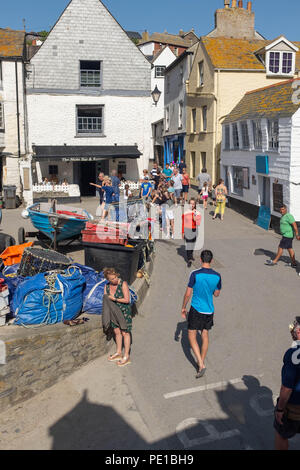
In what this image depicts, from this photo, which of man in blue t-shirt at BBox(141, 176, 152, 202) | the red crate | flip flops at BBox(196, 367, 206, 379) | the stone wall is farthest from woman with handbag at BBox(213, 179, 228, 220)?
flip flops at BBox(196, 367, 206, 379)

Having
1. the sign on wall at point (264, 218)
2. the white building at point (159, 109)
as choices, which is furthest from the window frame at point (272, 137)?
the white building at point (159, 109)

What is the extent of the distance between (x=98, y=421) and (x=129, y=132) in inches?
907

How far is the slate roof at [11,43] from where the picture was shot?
25.7 metres

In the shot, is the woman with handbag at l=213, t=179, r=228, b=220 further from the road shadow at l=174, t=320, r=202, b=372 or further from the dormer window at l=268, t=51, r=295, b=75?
the road shadow at l=174, t=320, r=202, b=372

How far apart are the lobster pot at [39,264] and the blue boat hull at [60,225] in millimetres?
2997

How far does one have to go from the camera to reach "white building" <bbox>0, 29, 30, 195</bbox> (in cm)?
2577

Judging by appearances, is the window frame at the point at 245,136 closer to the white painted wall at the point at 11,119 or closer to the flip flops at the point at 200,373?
the white painted wall at the point at 11,119

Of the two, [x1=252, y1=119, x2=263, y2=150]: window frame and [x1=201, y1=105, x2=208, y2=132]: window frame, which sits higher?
[x1=201, y1=105, x2=208, y2=132]: window frame

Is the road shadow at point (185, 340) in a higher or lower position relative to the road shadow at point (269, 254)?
lower

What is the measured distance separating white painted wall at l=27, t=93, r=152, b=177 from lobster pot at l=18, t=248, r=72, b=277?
18328 millimetres

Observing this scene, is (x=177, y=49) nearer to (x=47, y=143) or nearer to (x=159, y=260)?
(x=47, y=143)

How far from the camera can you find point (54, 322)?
26.6 feet

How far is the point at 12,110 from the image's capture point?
26250mm
